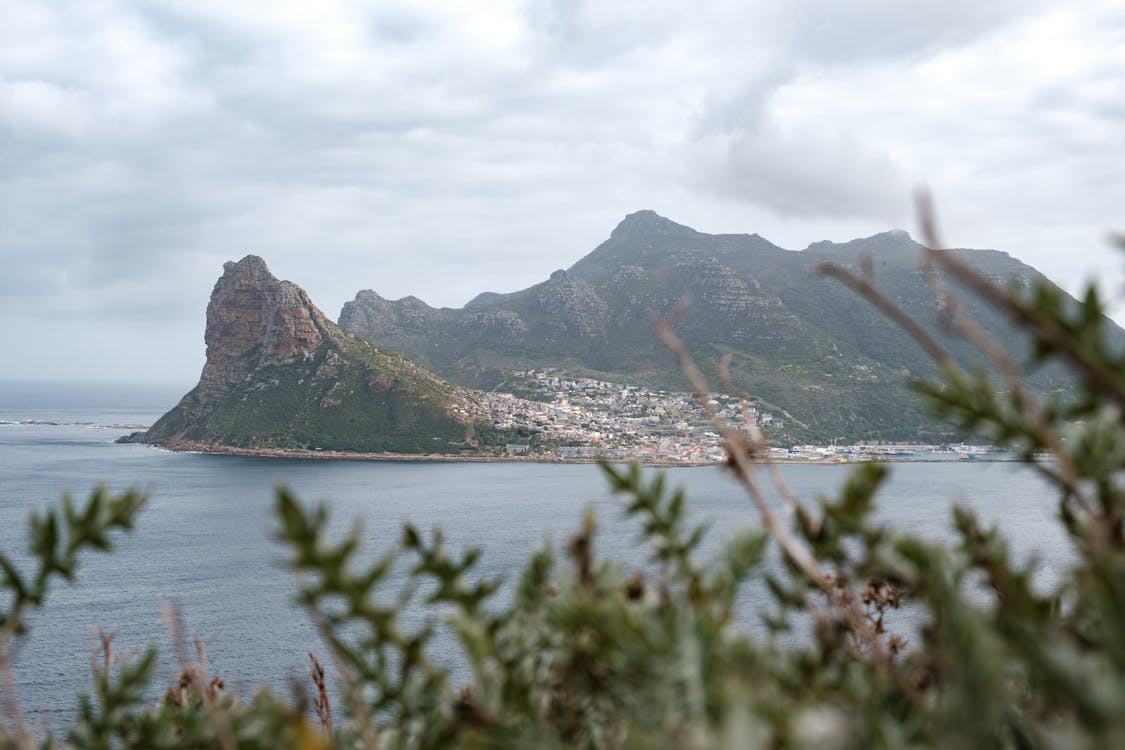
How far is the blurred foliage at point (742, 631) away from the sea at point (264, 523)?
22cm

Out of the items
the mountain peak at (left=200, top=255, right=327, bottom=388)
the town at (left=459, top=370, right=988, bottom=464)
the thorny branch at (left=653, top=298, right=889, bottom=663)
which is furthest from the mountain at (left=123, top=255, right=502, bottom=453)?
the thorny branch at (left=653, top=298, right=889, bottom=663)

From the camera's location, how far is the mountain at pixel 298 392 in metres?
114

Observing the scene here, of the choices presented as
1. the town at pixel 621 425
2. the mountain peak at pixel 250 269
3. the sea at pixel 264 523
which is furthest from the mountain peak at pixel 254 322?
the town at pixel 621 425

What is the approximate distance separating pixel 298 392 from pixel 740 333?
70.4m

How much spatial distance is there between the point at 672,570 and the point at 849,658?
0.52m

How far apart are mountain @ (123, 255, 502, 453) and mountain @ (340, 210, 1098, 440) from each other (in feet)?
115

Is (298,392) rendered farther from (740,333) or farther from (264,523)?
(264,523)

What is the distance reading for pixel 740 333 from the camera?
151625mm

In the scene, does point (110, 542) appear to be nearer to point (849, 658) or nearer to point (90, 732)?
point (90, 732)

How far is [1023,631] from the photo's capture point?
1317 millimetres

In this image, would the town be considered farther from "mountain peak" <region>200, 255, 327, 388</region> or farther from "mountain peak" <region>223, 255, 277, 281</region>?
"mountain peak" <region>223, 255, 277, 281</region>

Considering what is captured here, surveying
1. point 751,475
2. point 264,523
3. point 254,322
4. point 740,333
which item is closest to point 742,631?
point 751,475

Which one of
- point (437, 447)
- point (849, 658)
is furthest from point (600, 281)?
point (849, 658)

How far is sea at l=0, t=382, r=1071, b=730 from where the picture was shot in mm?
37969
